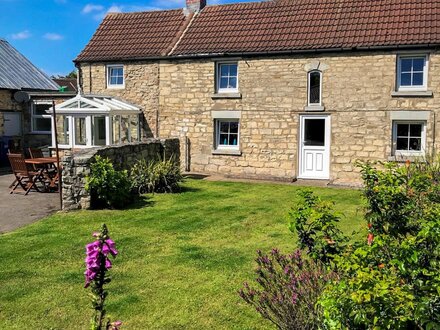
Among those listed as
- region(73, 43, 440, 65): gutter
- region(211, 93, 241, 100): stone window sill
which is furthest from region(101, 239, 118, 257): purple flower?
region(211, 93, 241, 100): stone window sill

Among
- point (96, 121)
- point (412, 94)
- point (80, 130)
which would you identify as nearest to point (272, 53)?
point (412, 94)

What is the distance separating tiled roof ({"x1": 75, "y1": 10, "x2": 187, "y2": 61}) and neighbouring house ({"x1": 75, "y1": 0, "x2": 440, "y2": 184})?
0.06m

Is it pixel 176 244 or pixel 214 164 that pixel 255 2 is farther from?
pixel 176 244

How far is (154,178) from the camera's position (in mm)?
13398

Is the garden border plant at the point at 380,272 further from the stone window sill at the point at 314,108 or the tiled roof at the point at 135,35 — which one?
the tiled roof at the point at 135,35

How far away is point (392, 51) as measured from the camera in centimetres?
1505


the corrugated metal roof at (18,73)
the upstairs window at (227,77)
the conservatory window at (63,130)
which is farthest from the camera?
the corrugated metal roof at (18,73)

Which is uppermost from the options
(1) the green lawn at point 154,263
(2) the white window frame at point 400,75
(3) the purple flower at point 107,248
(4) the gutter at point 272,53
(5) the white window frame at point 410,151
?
(4) the gutter at point 272,53

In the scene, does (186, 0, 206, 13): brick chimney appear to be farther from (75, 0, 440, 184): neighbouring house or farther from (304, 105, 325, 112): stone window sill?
(304, 105, 325, 112): stone window sill

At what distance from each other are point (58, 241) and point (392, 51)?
12.2 metres

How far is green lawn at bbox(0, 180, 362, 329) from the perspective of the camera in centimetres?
522

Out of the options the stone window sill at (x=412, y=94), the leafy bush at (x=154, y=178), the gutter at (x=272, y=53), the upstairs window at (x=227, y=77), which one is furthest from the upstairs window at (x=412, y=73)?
the leafy bush at (x=154, y=178)

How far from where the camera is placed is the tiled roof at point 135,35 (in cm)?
1897

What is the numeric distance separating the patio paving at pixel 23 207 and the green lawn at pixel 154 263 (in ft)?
1.84
